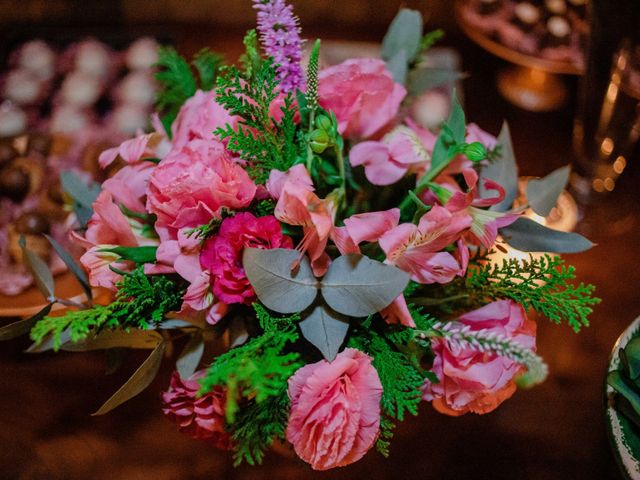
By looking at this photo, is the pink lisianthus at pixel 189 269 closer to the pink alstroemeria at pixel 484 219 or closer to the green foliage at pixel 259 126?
the green foliage at pixel 259 126

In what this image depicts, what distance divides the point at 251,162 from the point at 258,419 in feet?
0.59

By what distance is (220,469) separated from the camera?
0.60 m

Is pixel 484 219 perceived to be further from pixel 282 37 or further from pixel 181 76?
pixel 181 76

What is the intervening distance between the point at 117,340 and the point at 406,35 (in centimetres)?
36

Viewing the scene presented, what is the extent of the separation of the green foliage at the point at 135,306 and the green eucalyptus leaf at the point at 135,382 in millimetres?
27

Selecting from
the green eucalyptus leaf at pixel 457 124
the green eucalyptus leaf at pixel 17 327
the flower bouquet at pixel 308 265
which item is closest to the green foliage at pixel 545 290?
the flower bouquet at pixel 308 265

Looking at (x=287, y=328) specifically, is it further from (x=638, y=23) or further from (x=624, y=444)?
(x=638, y=23)

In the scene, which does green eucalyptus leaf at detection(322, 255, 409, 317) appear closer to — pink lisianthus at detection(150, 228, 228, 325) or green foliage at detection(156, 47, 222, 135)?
pink lisianthus at detection(150, 228, 228, 325)

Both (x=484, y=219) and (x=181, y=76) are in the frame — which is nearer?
(x=484, y=219)

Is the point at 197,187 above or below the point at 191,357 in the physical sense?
above

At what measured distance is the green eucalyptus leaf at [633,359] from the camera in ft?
1.56

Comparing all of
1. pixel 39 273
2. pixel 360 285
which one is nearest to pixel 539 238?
pixel 360 285

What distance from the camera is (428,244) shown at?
0.41 metres

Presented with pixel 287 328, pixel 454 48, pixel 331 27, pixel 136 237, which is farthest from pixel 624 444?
pixel 331 27
